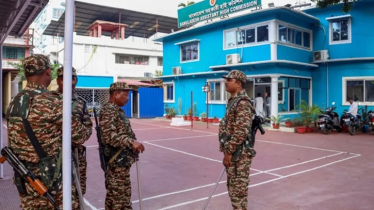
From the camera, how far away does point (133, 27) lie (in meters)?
30.2

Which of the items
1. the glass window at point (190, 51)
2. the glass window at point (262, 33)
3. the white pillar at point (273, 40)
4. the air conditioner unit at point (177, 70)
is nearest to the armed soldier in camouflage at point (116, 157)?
the white pillar at point (273, 40)

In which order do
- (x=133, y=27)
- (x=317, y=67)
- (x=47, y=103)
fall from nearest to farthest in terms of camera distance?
(x=47, y=103), (x=317, y=67), (x=133, y=27)

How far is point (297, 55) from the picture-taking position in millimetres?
14664

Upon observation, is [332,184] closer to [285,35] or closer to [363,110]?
[363,110]

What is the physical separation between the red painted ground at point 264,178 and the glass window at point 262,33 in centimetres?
659

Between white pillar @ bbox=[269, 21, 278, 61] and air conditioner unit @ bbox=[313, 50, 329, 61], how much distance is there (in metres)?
2.83

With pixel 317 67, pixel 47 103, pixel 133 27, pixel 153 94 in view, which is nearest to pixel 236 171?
pixel 47 103

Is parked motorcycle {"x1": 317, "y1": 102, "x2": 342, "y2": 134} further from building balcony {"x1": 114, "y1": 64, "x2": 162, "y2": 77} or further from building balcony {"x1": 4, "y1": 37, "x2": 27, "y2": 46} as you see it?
building balcony {"x1": 4, "y1": 37, "x2": 27, "y2": 46}

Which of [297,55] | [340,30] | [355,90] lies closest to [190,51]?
[297,55]

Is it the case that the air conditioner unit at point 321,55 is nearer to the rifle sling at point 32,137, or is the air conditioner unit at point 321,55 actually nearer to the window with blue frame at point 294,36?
the window with blue frame at point 294,36

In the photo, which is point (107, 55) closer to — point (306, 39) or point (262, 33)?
point (262, 33)

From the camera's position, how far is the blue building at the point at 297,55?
44.8 ft

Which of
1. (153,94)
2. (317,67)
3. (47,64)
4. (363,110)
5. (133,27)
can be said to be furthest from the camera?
(133,27)

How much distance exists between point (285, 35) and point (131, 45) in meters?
15.4
